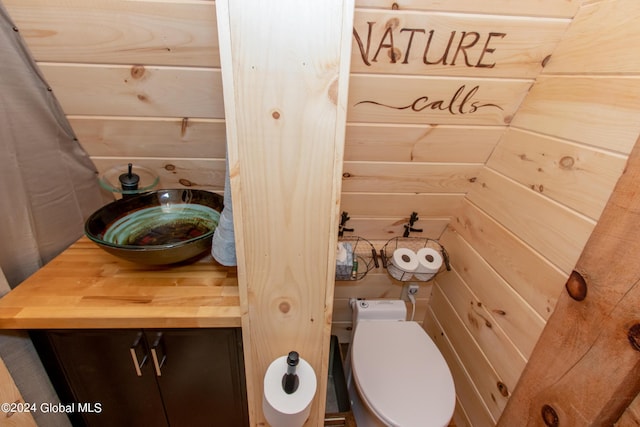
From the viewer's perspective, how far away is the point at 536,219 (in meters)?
0.89

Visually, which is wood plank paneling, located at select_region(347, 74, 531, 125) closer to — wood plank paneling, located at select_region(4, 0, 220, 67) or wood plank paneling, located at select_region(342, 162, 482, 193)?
wood plank paneling, located at select_region(342, 162, 482, 193)

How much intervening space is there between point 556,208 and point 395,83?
611 millimetres

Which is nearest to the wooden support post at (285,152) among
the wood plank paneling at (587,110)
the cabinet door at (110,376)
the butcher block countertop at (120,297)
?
the butcher block countertop at (120,297)

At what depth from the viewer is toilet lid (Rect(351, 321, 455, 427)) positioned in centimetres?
103

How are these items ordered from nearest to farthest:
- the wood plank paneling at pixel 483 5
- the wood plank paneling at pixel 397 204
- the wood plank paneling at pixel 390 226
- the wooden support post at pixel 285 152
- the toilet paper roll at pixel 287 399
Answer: the wooden support post at pixel 285 152
the toilet paper roll at pixel 287 399
the wood plank paneling at pixel 483 5
the wood plank paneling at pixel 397 204
the wood plank paneling at pixel 390 226

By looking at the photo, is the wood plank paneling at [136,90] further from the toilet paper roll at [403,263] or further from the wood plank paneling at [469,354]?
the wood plank paneling at [469,354]

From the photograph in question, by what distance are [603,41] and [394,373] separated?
49.4 inches

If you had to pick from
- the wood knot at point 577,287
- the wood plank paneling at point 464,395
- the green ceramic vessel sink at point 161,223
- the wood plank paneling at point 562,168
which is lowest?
the wood plank paneling at point 464,395

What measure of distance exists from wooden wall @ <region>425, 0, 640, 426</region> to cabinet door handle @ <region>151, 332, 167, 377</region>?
115 cm

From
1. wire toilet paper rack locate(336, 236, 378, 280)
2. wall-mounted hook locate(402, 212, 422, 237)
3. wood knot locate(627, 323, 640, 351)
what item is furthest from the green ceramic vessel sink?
wood knot locate(627, 323, 640, 351)

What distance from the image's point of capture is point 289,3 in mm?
467

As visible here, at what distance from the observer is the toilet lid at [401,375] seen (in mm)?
1025

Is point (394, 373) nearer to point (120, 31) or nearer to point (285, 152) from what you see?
point (285, 152)

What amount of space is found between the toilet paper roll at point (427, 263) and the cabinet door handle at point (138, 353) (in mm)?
1119
